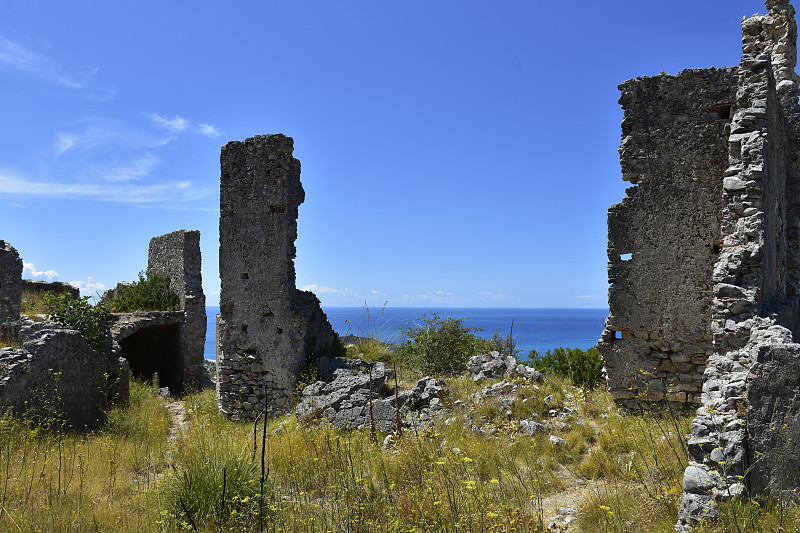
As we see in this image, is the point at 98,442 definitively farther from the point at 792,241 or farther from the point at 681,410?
the point at 792,241

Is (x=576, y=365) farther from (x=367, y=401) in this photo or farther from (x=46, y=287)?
(x=46, y=287)

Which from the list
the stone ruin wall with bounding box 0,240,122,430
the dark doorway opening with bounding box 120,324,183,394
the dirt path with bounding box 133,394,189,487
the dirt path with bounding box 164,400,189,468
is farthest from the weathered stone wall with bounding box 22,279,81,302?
the stone ruin wall with bounding box 0,240,122,430

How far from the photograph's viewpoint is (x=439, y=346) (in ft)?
39.2

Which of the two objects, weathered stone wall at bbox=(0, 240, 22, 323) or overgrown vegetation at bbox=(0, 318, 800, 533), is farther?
weathered stone wall at bbox=(0, 240, 22, 323)

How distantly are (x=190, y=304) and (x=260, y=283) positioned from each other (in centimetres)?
735

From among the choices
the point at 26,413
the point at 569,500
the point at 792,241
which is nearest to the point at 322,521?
the point at 569,500

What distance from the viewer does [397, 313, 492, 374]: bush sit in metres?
11.8

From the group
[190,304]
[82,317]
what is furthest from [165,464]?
[190,304]

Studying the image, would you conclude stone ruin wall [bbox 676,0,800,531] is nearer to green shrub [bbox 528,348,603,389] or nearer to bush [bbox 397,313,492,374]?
green shrub [bbox 528,348,603,389]

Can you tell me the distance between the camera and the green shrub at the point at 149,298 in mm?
17172

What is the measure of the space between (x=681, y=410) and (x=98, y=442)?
883cm

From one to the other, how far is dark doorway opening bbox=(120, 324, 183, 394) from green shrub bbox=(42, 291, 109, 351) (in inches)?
300

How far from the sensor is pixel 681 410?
814cm

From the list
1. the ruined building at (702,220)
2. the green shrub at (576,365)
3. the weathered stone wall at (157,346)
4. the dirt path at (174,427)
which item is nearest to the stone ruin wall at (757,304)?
the ruined building at (702,220)
